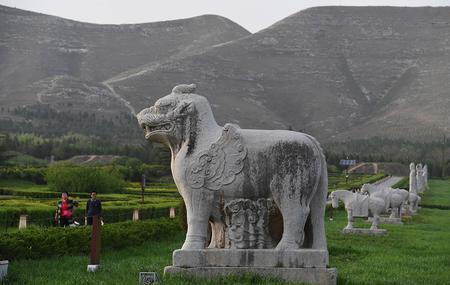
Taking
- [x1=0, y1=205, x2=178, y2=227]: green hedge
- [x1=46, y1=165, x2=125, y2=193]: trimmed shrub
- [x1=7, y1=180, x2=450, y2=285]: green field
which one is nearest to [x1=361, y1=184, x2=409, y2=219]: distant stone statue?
[x1=7, y1=180, x2=450, y2=285]: green field

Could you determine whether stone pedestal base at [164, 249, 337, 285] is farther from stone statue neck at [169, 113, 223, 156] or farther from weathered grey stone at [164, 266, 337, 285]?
stone statue neck at [169, 113, 223, 156]

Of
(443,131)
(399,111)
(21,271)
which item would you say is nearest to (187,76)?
(399,111)

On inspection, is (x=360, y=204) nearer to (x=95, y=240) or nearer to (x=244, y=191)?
(x=95, y=240)

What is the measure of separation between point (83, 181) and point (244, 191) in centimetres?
3328


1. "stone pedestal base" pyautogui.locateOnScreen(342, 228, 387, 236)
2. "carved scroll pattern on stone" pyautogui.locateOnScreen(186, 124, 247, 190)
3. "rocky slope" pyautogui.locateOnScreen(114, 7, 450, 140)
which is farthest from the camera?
"rocky slope" pyautogui.locateOnScreen(114, 7, 450, 140)

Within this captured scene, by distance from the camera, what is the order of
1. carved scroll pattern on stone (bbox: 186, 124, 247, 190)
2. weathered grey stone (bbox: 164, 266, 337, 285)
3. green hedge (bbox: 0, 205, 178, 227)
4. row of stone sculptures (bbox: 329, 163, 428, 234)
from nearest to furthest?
weathered grey stone (bbox: 164, 266, 337, 285), carved scroll pattern on stone (bbox: 186, 124, 247, 190), row of stone sculptures (bbox: 329, 163, 428, 234), green hedge (bbox: 0, 205, 178, 227)

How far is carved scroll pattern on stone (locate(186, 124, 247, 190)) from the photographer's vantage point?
9977 millimetres

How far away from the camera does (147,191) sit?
42688 millimetres

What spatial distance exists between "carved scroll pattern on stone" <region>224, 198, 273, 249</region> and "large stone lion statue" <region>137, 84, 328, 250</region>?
1 cm

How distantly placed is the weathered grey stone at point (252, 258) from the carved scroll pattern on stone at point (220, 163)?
2.87 feet

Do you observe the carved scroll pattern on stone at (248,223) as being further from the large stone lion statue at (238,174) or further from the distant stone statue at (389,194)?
the distant stone statue at (389,194)

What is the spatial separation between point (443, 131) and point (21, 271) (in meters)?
136

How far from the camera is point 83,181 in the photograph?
4222 cm

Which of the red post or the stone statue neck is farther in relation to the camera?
the red post
